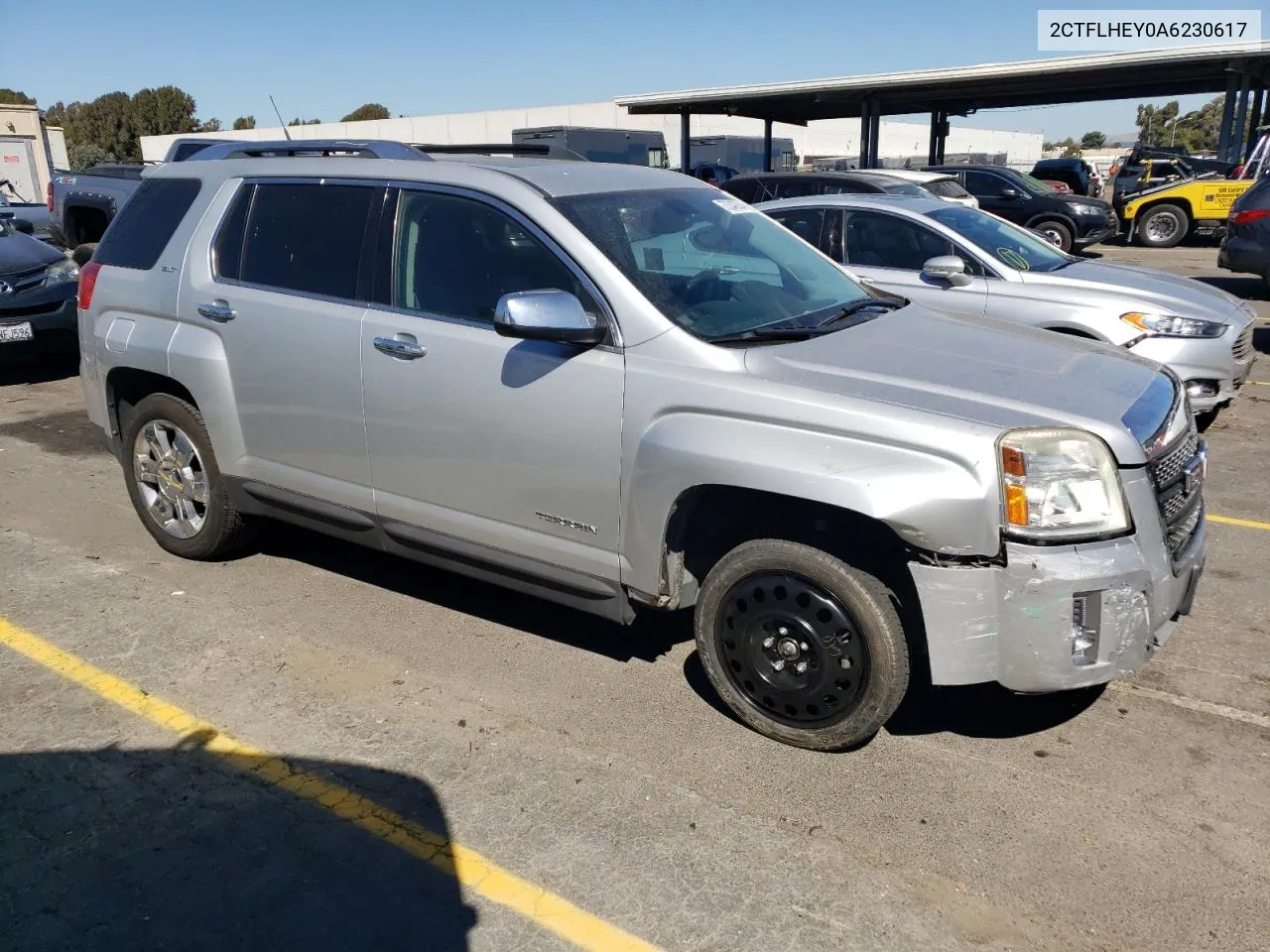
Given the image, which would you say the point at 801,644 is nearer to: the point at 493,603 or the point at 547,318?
the point at 547,318

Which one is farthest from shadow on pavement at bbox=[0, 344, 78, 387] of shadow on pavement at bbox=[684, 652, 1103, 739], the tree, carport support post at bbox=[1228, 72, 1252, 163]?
the tree

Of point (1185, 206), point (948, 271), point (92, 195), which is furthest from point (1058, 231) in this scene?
point (92, 195)

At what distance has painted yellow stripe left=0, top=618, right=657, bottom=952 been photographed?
2.74 m

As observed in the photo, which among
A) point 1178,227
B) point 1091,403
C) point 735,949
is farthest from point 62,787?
point 1178,227

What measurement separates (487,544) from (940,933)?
210 cm

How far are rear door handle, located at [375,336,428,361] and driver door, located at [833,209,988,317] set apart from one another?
14.0ft

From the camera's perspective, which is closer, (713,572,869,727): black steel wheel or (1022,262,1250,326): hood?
(713,572,869,727): black steel wheel

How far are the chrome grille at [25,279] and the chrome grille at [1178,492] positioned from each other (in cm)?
970

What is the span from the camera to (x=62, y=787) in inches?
132

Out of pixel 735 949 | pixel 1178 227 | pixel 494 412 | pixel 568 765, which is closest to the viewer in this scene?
pixel 735 949

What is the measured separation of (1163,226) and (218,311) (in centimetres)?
2247

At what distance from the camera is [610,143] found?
116 feet

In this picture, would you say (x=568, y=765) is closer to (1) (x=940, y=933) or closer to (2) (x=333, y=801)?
(2) (x=333, y=801)

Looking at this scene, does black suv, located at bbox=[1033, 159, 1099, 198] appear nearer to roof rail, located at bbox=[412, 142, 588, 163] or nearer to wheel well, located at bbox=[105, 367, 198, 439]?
roof rail, located at bbox=[412, 142, 588, 163]
